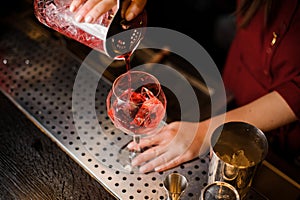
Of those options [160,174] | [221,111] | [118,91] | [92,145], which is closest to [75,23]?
[118,91]

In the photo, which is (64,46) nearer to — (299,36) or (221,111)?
(221,111)

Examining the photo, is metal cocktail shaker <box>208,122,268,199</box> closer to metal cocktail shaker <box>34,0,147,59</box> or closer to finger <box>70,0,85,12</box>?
metal cocktail shaker <box>34,0,147,59</box>

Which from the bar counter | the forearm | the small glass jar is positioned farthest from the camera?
the forearm

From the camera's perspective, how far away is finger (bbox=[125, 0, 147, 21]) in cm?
114

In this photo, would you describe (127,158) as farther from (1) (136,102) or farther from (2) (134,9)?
(2) (134,9)

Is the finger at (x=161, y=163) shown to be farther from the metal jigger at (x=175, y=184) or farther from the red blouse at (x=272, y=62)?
the red blouse at (x=272, y=62)

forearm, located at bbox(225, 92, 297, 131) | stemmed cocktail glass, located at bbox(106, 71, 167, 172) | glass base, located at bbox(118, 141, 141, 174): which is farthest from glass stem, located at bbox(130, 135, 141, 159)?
forearm, located at bbox(225, 92, 297, 131)

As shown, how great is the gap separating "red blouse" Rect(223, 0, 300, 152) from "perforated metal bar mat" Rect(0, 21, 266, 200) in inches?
21.6

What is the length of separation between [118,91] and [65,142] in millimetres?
303

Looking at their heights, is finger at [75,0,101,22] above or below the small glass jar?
above

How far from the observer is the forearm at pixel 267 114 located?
1.55 meters

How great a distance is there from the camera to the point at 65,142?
140 cm

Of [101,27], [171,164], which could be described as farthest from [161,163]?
[101,27]

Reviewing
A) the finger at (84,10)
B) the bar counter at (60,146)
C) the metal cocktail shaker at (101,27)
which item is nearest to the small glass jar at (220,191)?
the bar counter at (60,146)
